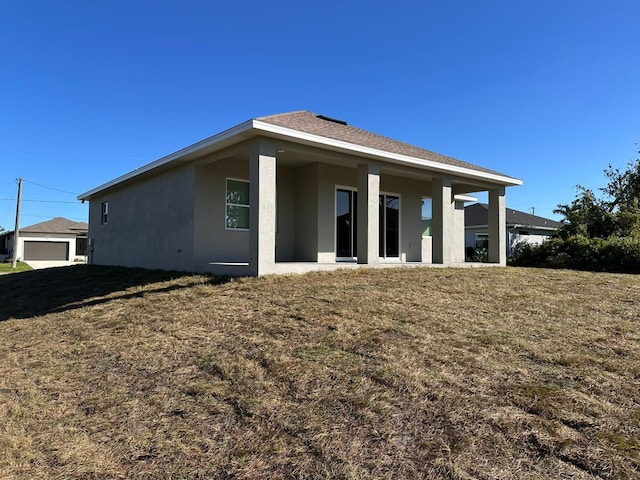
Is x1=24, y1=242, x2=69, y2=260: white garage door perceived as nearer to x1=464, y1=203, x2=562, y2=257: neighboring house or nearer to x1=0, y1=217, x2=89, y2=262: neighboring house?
x1=0, y1=217, x2=89, y2=262: neighboring house

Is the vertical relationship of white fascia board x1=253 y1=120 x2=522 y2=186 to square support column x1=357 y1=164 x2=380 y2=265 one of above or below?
above

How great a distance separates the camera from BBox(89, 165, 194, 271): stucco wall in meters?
11.8

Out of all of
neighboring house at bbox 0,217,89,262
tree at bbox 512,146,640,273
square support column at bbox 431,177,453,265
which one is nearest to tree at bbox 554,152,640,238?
tree at bbox 512,146,640,273

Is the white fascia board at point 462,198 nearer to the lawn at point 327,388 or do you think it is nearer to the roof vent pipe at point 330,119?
the roof vent pipe at point 330,119

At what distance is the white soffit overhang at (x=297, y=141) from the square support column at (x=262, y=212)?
16.5 inches

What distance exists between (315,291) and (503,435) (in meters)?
4.84

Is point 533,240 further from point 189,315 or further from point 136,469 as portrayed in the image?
point 136,469

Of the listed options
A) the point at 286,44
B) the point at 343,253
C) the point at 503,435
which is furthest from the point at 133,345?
the point at 286,44

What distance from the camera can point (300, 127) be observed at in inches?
386

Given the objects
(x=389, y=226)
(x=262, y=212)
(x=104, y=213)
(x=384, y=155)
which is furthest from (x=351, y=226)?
(x=104, y=213)

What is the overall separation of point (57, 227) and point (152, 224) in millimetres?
36764

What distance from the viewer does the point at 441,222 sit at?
12.8 metres

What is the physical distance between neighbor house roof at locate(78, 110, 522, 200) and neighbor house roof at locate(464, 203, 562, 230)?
15.5m

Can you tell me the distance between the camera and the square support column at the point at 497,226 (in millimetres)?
14508
